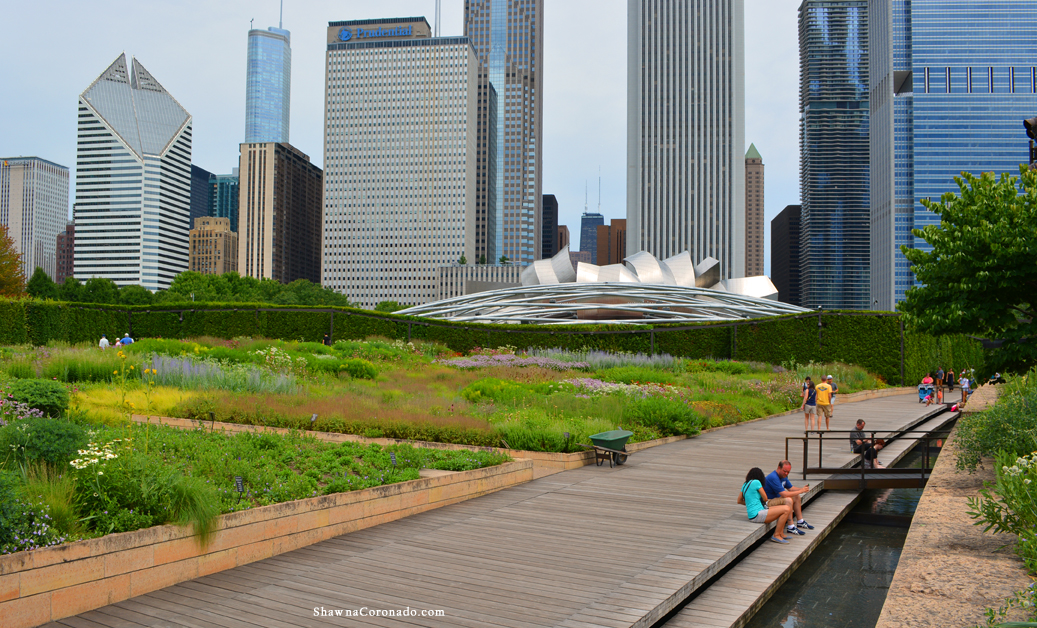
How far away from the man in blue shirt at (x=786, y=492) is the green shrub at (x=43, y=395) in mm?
8394

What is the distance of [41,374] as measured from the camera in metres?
12.8

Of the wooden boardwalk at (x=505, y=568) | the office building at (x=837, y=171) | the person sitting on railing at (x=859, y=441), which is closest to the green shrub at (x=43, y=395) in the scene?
the wooden boardwalk at (x=505, y=568)

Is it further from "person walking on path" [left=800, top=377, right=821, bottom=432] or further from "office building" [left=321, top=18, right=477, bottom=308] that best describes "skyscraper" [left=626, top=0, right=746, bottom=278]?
"person walking on path" [left=800, top=377, right=821, bottom=432]

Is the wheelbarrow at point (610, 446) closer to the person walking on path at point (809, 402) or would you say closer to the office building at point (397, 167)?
the person walking on path at point (809, 402)

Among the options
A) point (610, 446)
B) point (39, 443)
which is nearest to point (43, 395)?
point (39, 443)

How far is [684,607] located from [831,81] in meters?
226

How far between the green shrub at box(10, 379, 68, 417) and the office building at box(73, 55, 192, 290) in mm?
179050

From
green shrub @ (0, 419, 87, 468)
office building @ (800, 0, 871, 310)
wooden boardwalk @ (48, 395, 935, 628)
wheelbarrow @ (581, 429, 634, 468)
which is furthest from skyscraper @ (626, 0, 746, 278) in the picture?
green shrub @ (0, 419, 87, 468)

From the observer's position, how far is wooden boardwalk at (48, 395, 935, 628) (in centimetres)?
439

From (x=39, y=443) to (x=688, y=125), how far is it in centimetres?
14213

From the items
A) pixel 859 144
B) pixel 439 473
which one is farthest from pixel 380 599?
pixel 859 144

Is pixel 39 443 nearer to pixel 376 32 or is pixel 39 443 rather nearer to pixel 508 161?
pixel 376 32

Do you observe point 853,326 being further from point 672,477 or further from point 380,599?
point 380,599

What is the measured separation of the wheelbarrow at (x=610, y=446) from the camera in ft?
32.6
